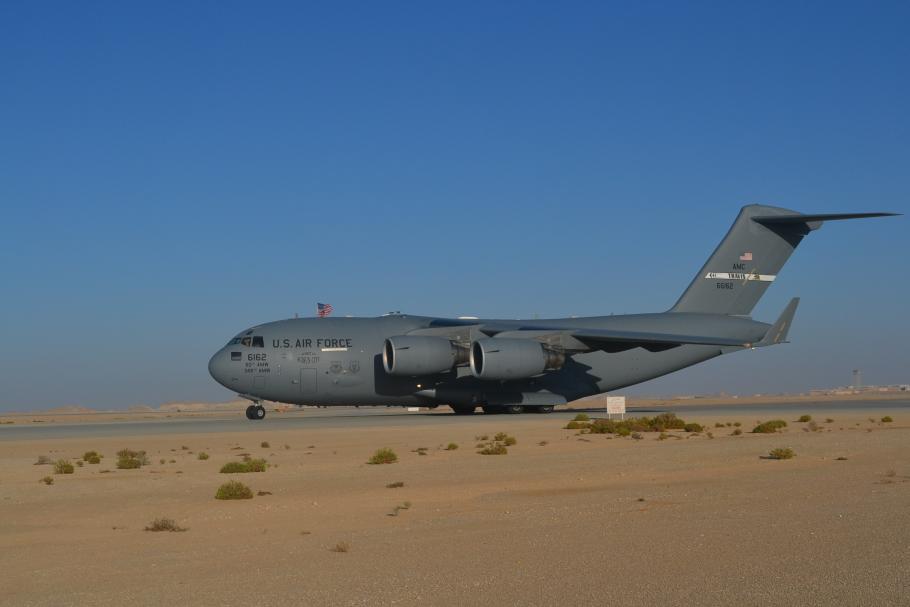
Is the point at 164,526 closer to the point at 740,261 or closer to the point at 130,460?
the point at 130,460

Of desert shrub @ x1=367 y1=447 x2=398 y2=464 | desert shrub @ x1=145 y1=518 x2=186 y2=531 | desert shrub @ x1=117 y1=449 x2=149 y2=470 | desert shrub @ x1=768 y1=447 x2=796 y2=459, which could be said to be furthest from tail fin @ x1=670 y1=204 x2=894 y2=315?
desert shrub @ x1=145 y1=518 x2=186 y2=531

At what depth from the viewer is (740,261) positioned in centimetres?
4150

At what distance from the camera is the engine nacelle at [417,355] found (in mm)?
35625

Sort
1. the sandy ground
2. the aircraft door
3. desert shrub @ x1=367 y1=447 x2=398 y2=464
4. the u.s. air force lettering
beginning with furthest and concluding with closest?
the u.s. air force lettering, the aircraft door, desert shrub @ x1=367 y1=447 x2=398 y2=464, the sandy ground

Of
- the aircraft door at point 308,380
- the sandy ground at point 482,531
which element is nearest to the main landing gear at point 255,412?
the aircraft door at point 308,380

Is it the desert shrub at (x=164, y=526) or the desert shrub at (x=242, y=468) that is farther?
the desert shrub at (x=242, y=468)

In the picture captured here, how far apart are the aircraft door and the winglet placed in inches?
645

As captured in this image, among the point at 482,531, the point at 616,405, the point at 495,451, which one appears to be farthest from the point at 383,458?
the point at 616,405

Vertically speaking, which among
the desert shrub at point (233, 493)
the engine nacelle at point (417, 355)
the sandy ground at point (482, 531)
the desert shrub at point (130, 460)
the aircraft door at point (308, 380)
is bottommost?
the sandy ground at point (482, 531)

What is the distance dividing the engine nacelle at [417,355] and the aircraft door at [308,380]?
2574 millimetres

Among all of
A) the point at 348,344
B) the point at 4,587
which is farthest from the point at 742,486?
the point at 348,344

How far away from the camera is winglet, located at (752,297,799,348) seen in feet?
120

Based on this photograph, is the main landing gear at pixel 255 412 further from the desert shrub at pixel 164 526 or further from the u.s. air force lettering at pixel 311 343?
the desert shrub at pixel 164 526

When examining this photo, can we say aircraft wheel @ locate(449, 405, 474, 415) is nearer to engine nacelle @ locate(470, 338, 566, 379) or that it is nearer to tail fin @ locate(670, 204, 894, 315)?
engine nacelle @ locate(470, 338, 566, 379)
